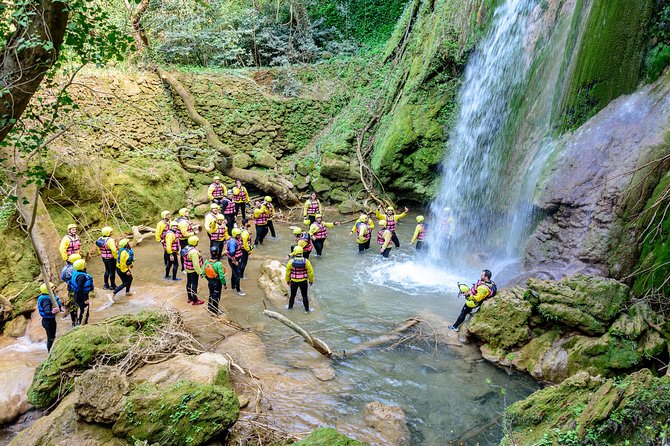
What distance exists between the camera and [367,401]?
6441mm

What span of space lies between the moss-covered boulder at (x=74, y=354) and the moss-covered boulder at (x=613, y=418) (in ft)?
18.6

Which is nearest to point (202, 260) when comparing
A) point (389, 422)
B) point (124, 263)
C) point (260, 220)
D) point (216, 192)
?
point (124, 263)

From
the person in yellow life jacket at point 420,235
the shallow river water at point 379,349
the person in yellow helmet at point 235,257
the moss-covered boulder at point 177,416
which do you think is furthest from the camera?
the person in yellow life jacket at point 420,235

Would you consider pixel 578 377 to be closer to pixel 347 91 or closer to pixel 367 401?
pixel 367 401

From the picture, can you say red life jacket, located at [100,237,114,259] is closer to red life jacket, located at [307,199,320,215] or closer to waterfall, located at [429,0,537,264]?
red life jacket, located at [307,199,320,215]

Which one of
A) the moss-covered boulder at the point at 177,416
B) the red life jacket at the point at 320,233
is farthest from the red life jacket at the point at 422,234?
the moss-covered boulder at the point at 177,416

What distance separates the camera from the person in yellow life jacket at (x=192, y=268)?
8.91 m

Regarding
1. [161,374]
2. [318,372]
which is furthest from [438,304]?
[161,374]

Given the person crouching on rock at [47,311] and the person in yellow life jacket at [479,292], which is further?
the person in yellow life jacket at [479,292]

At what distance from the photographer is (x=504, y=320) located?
25.1ft

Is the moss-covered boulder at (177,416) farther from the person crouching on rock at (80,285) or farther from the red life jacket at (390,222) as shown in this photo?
the red life jacket at (390,222)

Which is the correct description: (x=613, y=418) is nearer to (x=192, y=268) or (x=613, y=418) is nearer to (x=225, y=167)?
(x=192, y=268)

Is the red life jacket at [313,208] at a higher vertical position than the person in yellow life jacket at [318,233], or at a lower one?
higher

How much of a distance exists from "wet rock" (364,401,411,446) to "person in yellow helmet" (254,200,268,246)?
7.80 meters
